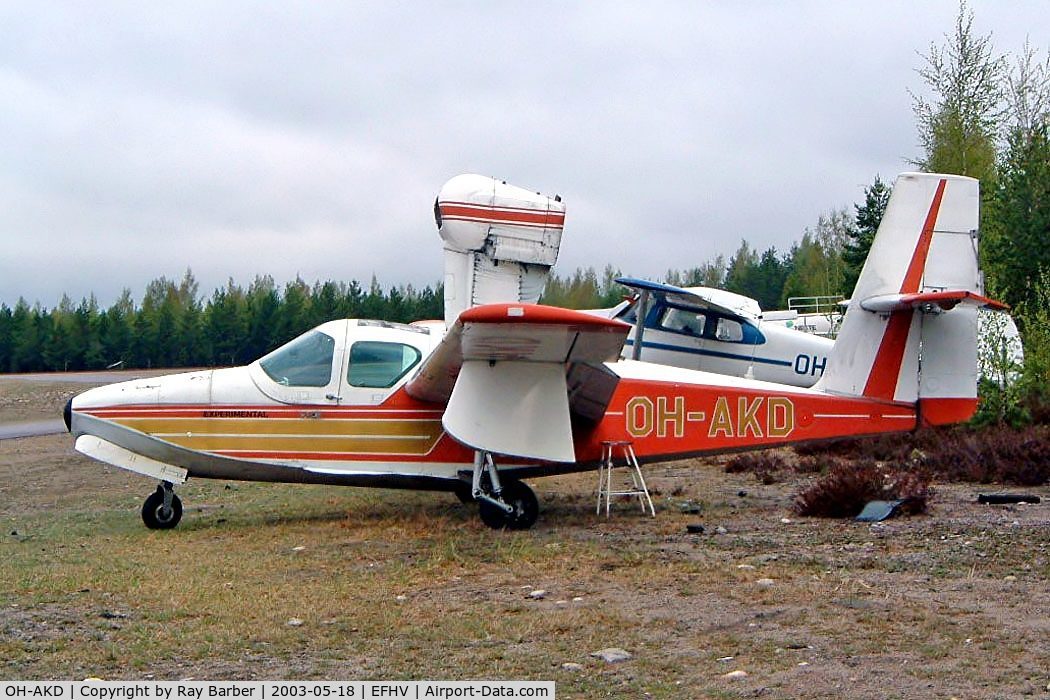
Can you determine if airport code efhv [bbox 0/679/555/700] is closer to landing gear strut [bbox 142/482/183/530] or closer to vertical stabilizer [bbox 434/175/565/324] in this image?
landing gear strut [bbox 142/482/183/530]

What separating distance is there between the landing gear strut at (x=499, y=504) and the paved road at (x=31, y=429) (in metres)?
19.8

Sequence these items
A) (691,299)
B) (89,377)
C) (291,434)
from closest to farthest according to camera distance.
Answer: (291,434)
(691,299)
(89,377)

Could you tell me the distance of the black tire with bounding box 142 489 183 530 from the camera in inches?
410

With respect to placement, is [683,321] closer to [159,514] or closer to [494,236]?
[494,236]

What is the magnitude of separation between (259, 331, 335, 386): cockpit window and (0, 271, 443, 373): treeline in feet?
89.0

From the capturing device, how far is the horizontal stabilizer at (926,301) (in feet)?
32.4

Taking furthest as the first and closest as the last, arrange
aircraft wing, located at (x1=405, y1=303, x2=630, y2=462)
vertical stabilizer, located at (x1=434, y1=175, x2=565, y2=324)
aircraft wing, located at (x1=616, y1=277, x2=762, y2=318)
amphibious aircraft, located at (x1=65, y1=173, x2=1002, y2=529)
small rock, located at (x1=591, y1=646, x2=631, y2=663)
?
aircraft wing, located at (x1=616, y1=277, x2=762, y2=318), vertical stabilizer, located at (x1=434, y1=175, x2=565, y2=324), amphibious aircraft, located at (x1=65, y1=173, x2=1002, y2=529), aircraft wing, located at (x1=405, y1=303, x2=630, y2=462), small rock, located at (x1=591, y1=646, x2=631, y2=663)

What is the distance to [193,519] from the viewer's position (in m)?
11.2

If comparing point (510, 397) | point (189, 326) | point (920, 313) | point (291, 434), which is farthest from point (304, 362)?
point (189, 326)

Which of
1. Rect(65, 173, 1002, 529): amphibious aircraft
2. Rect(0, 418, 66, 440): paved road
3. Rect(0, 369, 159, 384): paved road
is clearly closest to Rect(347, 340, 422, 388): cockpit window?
Rect(65, 173, 1002, 529): amphibious aircraft


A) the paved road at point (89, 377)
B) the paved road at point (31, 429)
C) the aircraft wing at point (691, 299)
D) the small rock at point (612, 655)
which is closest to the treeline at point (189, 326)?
the paved road at point (89, 377)

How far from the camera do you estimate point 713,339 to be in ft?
53.5

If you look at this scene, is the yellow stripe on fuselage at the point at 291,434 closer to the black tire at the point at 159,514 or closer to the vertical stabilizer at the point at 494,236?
the black tire at the point at 159,514

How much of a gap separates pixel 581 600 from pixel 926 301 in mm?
5442
